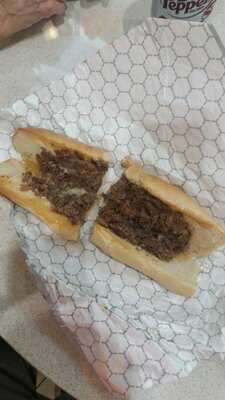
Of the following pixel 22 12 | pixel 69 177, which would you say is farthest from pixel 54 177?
pixel 22 12

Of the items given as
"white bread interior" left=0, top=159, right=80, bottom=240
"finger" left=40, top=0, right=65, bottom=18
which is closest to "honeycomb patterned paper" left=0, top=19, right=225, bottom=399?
"white bread interior" left=0, top=159, right=80, bottom=240

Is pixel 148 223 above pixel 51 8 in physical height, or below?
below

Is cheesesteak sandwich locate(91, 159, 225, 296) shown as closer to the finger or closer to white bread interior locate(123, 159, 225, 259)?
white bread interior locate(123, 159, 225, 259)

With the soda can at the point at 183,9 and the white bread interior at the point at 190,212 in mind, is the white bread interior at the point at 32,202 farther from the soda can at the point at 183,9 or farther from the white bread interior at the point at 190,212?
the soda can at the point at 183,9

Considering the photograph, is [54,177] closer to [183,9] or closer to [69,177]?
[69,177]

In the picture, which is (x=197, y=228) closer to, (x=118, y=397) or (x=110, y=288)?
(x=110, y=288)

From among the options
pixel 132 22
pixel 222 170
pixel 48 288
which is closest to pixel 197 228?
pixel 222 170
